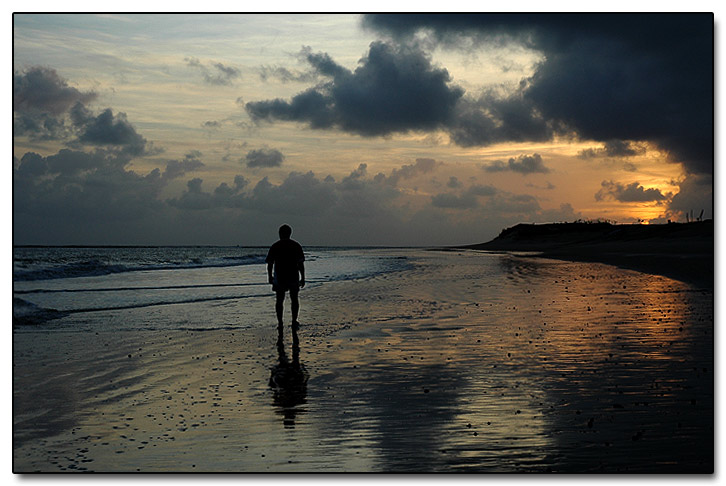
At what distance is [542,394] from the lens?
26.9 ft

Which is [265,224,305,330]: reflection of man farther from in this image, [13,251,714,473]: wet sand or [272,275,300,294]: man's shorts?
[13,251,714,473]: wet sand

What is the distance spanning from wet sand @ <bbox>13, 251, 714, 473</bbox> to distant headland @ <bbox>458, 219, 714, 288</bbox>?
277 cm

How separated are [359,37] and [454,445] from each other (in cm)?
657

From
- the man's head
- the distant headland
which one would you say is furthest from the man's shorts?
the distant headland

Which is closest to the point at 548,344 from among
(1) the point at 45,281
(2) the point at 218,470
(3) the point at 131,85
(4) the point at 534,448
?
(4) the point at 534,448

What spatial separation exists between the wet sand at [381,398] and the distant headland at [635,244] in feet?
9.08

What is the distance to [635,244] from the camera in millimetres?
71750

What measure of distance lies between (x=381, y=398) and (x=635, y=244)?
70.9 metres

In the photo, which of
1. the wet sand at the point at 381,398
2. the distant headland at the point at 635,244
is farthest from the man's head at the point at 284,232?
the distant headland at the point at 635,244

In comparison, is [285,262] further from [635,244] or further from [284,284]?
[635,244]

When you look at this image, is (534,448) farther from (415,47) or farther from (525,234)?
(525,234)

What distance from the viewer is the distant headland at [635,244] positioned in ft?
100

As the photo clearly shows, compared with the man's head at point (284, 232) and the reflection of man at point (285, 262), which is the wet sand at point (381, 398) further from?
the man's head at point (284, 232)

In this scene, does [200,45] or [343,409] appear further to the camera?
[200,45]
